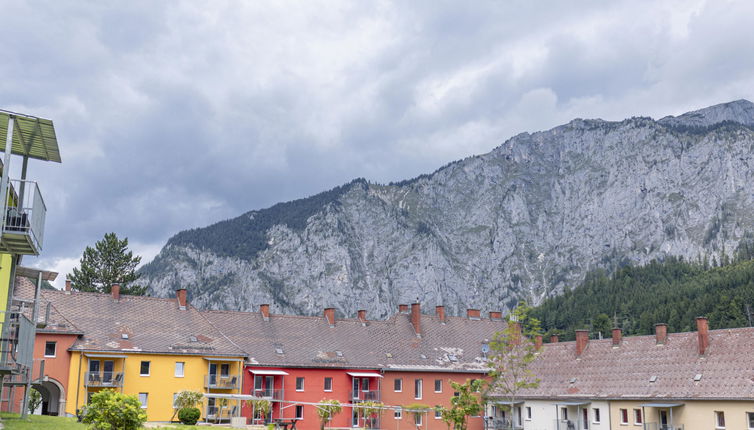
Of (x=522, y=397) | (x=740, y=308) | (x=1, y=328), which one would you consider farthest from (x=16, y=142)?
(x=740, y=308)

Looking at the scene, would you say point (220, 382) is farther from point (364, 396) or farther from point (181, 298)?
point (364, 396)

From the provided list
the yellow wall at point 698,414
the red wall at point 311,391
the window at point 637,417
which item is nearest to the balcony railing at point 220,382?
the red wall at point 311,391

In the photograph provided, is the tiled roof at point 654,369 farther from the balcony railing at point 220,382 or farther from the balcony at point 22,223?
the balcony at point 22,223

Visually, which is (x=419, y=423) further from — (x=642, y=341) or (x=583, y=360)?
(x=642, y=341)

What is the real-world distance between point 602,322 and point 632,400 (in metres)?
112

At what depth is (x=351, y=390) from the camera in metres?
58.7

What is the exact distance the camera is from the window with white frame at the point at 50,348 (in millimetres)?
48000

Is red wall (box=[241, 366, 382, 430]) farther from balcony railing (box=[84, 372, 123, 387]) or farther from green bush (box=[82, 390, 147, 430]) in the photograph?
green bush (box=[82, 390, 147, 430])

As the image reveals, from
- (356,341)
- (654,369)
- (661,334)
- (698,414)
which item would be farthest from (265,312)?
(698,414)

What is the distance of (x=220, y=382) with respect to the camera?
173ft

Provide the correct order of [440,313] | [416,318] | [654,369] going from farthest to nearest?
[440,313], [416,318], [654,369]

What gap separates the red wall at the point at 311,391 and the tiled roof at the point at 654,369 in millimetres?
14956

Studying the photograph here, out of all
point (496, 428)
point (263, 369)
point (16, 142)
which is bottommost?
point (496, 428)

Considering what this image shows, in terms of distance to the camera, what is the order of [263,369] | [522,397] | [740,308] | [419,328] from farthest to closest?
[740,308] < [419,328] < [522,397] < [263,369]
